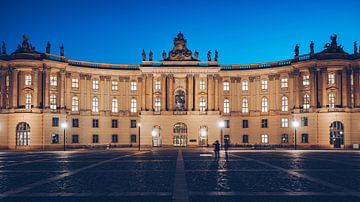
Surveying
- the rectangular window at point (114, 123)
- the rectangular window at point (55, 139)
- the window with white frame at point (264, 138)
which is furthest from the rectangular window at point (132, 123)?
the window with white frame at point (264, 138)

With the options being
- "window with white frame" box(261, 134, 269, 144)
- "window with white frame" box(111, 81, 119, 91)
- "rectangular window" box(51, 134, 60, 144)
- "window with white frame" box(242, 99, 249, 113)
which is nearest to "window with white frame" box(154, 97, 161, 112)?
"window with white frame" box(111, 81, 119, 91)

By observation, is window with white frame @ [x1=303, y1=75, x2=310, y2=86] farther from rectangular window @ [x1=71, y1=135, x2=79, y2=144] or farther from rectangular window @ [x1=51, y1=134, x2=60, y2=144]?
rectangular window @ [x1=51, y1=134, x2=60, y2=144]

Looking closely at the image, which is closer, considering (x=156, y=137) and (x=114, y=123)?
(x=156, y=137)

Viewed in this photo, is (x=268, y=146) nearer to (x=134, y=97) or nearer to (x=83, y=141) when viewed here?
(x=134, y=97)

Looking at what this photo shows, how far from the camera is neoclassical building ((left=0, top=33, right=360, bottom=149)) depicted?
76.4 m

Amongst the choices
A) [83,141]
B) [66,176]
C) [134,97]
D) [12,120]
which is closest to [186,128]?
[134,97]

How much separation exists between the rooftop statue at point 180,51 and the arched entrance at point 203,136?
15.7 meters

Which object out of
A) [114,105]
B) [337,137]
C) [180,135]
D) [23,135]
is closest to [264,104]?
[337,137]

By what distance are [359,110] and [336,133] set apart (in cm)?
623

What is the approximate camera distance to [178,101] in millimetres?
86688

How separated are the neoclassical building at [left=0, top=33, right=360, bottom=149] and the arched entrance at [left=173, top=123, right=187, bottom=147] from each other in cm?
21

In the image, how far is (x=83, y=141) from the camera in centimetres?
8381

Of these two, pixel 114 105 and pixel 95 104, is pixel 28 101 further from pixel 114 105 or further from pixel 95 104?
pixel 114 105

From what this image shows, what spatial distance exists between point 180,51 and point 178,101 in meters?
10.9
